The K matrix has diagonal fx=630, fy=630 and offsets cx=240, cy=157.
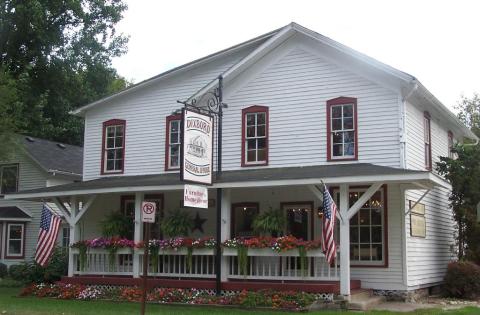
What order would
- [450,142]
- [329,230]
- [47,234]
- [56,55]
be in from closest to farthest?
[329,230] < [47,234] < [450,142] < [56,55]

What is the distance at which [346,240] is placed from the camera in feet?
51.2

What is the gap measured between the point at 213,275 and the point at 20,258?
15959 mm

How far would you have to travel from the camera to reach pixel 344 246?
51.1ft

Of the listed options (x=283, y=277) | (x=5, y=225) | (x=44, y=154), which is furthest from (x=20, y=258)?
(x=283, y=277)

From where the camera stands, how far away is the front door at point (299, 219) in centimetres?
1839

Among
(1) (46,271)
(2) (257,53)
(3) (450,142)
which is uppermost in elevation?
(2) (257,53)

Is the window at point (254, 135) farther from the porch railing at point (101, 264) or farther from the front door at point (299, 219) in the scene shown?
the porch railing at point (101, 264)

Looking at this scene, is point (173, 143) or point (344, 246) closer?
point (344, 246)

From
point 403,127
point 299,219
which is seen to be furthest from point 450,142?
point 299,219

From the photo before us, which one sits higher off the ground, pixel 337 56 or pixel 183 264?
pixel 337 56

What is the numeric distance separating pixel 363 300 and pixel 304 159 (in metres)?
4.54

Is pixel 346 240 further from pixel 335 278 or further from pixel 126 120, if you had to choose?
pixel 126 120

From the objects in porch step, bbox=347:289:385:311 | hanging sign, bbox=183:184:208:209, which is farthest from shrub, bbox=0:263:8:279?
porch step, bbox=347:289:385:311

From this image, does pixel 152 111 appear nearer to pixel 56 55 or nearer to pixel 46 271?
pixel 46 271
